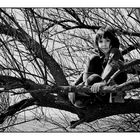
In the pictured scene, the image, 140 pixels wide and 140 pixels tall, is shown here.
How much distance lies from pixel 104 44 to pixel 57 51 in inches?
13.0

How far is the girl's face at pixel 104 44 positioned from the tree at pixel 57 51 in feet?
0.28

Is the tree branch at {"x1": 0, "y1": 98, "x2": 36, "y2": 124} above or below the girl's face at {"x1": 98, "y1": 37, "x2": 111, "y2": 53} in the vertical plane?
below

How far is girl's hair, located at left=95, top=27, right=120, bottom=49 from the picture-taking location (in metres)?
2.04

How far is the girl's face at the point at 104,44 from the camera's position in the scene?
2.00m

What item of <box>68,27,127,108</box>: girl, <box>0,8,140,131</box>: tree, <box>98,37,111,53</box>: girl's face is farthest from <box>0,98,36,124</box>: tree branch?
<box>98,37,111,53</box>: girl's face

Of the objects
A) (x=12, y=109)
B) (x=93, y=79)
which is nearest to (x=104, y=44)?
(x=93, y=79)

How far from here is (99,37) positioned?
206 centimetres

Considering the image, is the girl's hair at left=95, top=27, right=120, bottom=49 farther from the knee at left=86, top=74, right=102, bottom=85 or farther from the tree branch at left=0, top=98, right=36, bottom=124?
the tree branch at left=0, top=98, right=36, bottom=124

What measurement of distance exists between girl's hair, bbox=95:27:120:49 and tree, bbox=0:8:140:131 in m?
0.04

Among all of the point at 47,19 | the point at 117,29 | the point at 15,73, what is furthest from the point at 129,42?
the point at 15,73

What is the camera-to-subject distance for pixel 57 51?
7.10 ft
